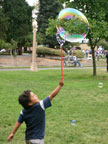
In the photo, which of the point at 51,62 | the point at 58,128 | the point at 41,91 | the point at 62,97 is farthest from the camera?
the point at 51,62

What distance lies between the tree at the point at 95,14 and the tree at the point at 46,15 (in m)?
31.1

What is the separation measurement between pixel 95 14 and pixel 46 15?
34.6 m

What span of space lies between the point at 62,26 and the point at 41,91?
5.47 meters

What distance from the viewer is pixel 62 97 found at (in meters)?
10.9

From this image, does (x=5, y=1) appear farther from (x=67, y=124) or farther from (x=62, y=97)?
(x=67, y=124)

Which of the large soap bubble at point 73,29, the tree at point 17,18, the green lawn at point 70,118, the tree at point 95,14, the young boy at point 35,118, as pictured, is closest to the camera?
the young boy at point 35,118

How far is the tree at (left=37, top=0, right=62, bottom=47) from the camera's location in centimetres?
4989

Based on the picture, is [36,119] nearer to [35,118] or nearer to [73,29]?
[35,118]

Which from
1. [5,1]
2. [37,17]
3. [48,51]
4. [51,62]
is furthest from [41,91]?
[37,17]

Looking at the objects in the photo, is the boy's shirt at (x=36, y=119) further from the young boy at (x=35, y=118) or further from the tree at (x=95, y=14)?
the tree at (x=95, y=14)

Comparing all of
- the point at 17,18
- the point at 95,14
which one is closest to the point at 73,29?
the point at 95,14

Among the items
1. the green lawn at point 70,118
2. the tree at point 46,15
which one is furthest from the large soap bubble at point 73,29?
the tree at point 46,15

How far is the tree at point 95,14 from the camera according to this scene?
1669 cm

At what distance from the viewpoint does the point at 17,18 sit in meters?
47.0
